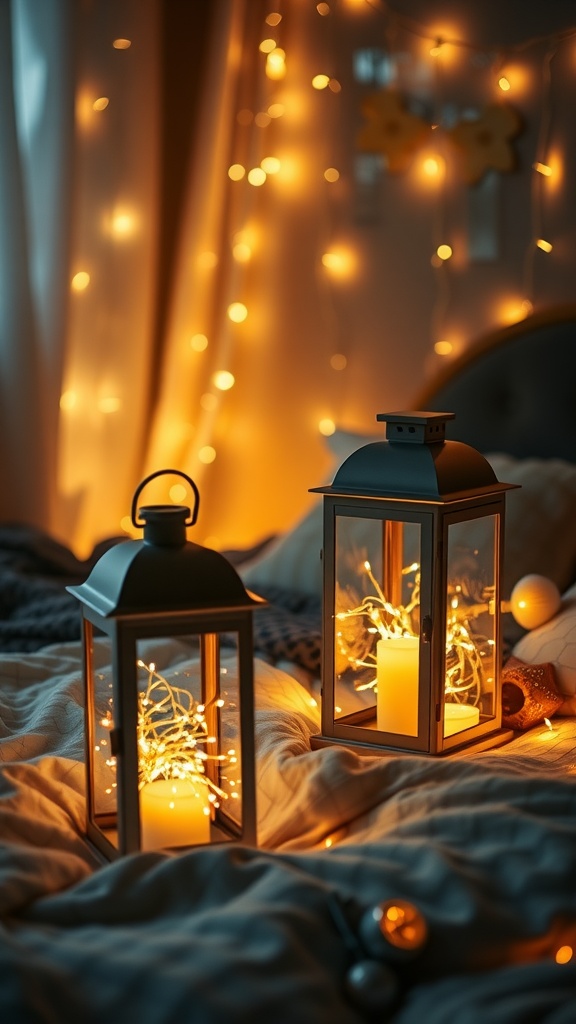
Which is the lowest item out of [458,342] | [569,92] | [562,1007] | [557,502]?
[562,1007]

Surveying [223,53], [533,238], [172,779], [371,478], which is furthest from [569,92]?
[172,779]

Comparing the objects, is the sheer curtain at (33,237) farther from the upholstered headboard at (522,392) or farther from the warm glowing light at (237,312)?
the upholstered headboard at (522,392)

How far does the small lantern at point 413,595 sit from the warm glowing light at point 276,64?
194cm

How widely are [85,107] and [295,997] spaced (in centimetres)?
271

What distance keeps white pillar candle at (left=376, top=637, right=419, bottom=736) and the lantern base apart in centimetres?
3

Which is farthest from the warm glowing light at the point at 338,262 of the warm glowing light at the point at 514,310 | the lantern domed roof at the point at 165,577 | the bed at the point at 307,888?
the lantern domed roof at the point at 165,577

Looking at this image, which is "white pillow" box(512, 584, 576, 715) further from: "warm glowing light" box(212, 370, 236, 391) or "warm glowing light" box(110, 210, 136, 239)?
"warm glowing light" box(110, 210, 136, 239)

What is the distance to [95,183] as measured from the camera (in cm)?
328

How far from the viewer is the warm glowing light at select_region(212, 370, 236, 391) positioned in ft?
11.5

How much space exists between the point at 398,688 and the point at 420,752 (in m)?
0.09

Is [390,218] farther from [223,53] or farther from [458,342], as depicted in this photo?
[223,53]

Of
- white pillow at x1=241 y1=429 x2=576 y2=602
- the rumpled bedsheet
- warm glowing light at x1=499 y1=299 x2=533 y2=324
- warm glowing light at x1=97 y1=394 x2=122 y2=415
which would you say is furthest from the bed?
warm glowing light at x1=97 y1=394 x2=122 y2=415

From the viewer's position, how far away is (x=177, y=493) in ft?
11.7

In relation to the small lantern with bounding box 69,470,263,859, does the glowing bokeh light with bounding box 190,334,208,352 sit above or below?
above
